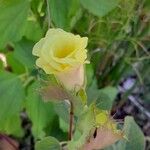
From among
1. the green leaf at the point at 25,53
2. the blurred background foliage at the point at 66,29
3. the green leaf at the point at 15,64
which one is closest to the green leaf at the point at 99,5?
the blurred background foliage at the point at 66,29

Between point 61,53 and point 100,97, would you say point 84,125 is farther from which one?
point 100,97

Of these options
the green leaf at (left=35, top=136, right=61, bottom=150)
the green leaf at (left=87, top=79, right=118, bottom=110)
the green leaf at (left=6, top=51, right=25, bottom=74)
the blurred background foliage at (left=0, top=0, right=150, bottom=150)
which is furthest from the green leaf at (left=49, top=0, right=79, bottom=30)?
the green leaf at (left=6, top=51, right=25, bottom=74)

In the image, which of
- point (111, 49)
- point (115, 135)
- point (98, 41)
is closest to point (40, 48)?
point (115, 135)

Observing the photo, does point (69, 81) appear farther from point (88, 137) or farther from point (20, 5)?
point (20, 5)

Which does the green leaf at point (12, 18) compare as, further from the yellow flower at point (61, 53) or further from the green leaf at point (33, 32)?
the yellow flower at point (61, 53)

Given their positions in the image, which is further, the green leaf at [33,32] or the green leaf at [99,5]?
the green leaf at [33,32]

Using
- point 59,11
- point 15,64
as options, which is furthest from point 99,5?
point 15,64

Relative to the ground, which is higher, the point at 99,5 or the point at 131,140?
the point at 99,5
